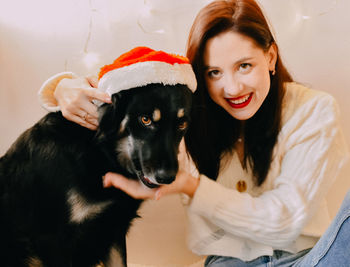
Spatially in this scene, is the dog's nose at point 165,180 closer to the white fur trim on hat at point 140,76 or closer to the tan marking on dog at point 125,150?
the tan marking on dog at point 125,150

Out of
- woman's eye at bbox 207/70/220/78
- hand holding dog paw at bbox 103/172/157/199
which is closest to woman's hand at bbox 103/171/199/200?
hand holding dog paw at bbox 103/172/157/199

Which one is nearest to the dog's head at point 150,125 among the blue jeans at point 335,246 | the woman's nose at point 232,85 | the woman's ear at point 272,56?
the woman's nose at point 232,85

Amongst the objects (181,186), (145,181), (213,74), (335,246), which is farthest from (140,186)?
(335,246)

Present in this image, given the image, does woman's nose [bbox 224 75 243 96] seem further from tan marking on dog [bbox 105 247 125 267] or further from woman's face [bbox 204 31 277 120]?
tan marking on dog [bbox 105 247 125 267]

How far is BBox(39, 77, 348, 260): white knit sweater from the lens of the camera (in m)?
1.18

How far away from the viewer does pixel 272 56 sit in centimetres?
130

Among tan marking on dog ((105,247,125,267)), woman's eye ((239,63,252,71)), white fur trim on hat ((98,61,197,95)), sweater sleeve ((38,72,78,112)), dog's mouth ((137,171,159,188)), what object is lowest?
tan marking on dog ((105,247,125,267))

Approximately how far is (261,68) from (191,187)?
475 millimetres

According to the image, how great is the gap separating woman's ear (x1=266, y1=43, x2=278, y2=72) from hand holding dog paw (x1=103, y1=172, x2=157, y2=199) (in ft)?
2.11

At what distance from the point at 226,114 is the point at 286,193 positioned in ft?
1.37

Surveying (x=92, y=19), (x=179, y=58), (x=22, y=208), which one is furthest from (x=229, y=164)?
(x=92, y=19)

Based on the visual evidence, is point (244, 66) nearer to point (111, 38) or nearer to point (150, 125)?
point (150, 125)

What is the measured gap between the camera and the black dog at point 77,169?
3.43 ft

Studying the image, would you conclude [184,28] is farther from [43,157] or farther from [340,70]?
[43,157]
